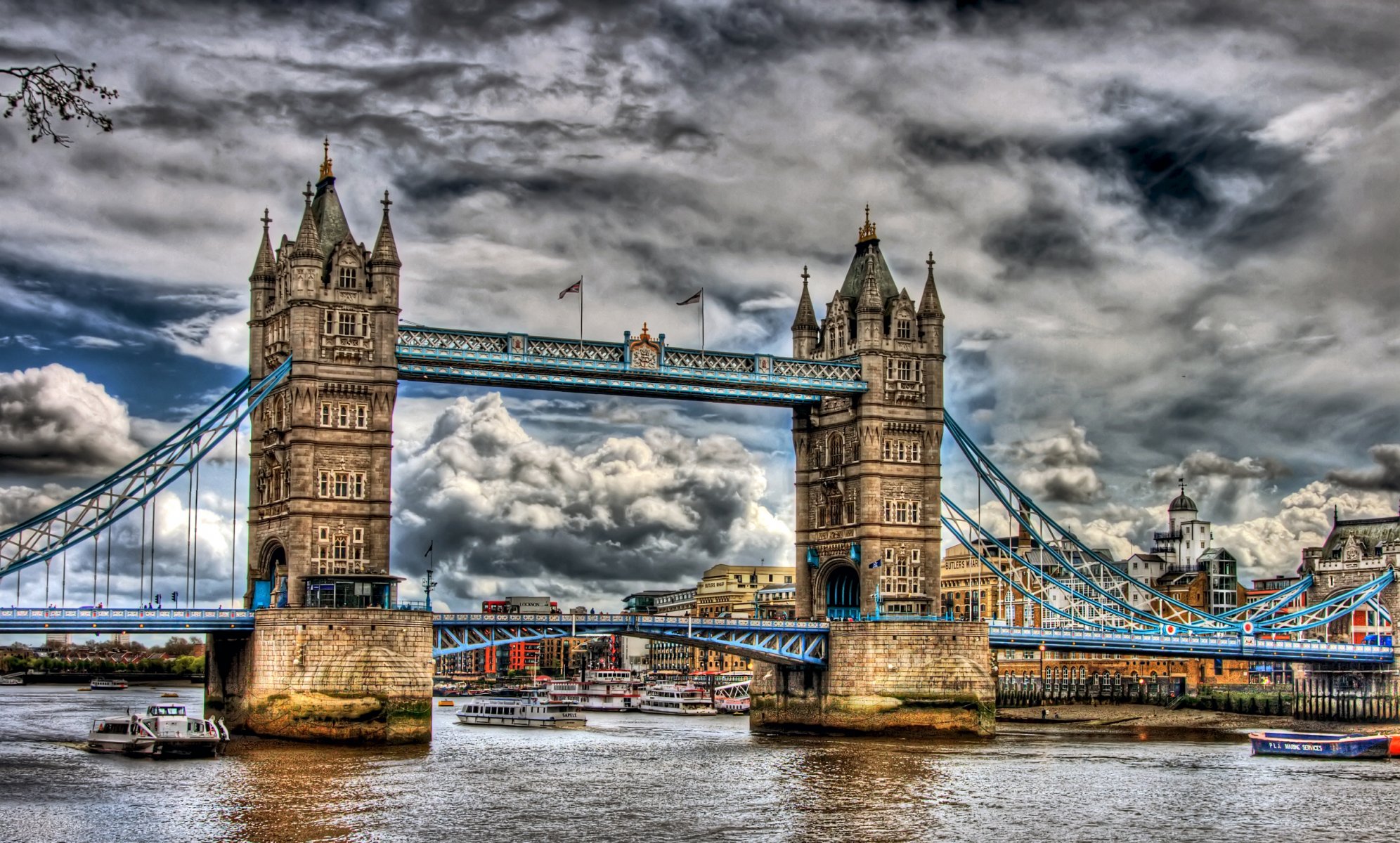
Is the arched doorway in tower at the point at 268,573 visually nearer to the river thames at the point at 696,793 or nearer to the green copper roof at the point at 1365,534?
the river thames at the point at 696,793

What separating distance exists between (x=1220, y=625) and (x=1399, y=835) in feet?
235

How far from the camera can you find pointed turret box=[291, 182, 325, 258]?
9596 cm

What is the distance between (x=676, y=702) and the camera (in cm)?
15800

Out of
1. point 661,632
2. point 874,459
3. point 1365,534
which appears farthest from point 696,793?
point 1365,534

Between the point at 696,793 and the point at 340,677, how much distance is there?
24.7 m

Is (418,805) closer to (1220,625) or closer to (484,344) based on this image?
(484,344)

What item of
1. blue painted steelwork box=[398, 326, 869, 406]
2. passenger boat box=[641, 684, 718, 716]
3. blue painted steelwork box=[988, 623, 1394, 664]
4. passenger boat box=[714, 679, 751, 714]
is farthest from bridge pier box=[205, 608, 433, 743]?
passenger boat box=[641, 684, 718, 716]

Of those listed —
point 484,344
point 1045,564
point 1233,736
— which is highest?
point 484,344

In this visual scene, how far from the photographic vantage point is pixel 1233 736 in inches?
4493

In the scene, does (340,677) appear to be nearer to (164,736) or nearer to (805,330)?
(164,736)

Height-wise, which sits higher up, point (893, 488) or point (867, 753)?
point (893, 488)

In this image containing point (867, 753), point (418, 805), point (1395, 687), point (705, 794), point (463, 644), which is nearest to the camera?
point (418, 805)

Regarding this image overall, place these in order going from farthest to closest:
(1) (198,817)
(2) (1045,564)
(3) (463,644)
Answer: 1. (2) (1045,564)
2. (3) (463,644)
3. (1) (198,817)

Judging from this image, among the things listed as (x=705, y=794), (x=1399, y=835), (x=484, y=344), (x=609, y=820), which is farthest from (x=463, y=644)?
(x=1399, y=835)
